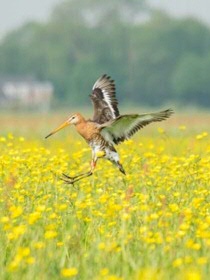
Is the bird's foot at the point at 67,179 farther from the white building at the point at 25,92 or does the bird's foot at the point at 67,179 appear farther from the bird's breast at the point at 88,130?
the white building at the point at 25,92

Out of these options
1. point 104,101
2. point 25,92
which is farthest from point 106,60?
point 104,101

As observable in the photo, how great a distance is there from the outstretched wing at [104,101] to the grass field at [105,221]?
0.63 m

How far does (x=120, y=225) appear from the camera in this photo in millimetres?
7328

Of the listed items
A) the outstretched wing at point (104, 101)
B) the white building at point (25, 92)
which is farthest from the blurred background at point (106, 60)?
the outstretched wing at point (104, 101)

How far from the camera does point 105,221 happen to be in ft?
25.0

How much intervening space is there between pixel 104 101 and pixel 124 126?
1.02 metres

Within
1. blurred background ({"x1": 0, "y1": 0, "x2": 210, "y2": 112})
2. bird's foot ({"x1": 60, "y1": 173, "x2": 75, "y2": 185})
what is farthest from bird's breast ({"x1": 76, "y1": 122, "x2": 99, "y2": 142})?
blurred background ({"x1": 0, "y1": 0, "x2": 210, "y2": 112})

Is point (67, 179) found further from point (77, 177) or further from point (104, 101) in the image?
point (104, 101)

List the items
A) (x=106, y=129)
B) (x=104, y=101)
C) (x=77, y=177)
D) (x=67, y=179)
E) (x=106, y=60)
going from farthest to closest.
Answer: (x=106, y=60) < (x=104, y=101) < (x=106, y=129) < (x=67, y=179) < (x=77, y=177)

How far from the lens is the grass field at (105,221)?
6.13 meters

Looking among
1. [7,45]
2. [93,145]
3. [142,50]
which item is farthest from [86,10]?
[93,145]

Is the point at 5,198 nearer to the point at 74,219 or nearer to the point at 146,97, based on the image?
the point at 74,219

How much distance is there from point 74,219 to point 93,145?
2.89 m

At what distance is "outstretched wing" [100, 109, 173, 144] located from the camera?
32.3 feet
